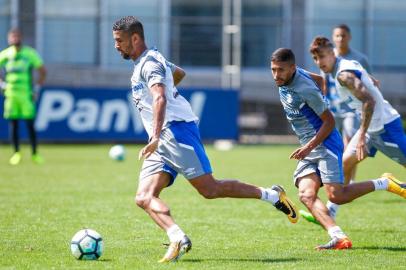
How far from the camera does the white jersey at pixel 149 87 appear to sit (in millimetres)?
7984

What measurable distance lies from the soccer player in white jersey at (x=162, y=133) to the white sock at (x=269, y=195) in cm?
52

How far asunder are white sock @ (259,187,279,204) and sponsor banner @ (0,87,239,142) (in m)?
16.0

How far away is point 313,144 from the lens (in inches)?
339

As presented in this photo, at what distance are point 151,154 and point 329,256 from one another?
178cm

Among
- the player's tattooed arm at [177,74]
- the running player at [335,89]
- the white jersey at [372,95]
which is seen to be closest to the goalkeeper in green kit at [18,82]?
the running player at [335,89]

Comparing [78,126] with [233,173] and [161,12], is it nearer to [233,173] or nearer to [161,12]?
[161,12]

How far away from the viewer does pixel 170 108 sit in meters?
8.18

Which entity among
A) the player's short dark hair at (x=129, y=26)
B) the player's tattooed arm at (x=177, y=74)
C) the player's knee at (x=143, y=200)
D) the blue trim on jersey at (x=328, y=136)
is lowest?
the player's knee at (x=143, y=200)

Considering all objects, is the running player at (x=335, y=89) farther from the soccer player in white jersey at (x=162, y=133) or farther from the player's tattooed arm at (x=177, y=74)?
the soccer player in white jersey at (x=162, y=133)

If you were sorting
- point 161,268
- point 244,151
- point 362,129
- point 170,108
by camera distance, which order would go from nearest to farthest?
point 161,268
point 170,108
point 362,129
point 244,151

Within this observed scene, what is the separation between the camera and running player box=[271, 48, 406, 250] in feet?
28.1

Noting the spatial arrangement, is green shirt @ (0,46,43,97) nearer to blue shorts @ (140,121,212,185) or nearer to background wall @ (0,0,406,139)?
background wall @ (0,0,406,139)

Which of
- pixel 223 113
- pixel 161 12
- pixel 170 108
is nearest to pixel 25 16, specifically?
pixel 161 12

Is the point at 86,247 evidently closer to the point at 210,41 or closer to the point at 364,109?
the point at 364,109
